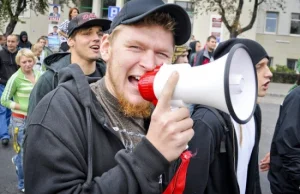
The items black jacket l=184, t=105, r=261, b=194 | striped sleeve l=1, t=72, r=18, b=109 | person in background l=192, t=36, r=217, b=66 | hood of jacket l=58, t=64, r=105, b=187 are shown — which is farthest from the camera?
person in background l=192, t=36, r=217, b=66

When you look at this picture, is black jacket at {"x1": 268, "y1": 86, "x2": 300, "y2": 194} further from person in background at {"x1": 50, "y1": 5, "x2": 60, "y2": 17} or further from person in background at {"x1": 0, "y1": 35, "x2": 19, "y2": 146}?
person in background at {"x1": 50, "y1": 5, "x2": 60, "y2": 17}

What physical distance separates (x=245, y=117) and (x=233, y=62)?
0.67 feet

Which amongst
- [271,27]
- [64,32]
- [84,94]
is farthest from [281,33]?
[84,94]

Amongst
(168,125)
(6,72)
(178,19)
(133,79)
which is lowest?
(6,72)

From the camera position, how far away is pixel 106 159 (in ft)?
5.37

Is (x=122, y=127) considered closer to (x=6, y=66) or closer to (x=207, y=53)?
(x=6, y=66)

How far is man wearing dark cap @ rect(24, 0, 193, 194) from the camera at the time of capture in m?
1.47

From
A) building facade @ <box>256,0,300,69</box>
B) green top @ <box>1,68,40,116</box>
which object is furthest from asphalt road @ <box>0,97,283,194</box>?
building facade @ <box>256,0,300,69</box>

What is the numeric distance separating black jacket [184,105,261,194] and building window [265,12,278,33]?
39.4m

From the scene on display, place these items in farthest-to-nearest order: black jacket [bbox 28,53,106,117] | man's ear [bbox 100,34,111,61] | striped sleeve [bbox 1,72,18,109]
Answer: striped sleeve [bbox 1,72,18,109], black jacket [bbox 28,53,106,117], man's ear [bbox 100,34,111,61]

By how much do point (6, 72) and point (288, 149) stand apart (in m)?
7.20

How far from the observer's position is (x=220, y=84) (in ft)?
4.51

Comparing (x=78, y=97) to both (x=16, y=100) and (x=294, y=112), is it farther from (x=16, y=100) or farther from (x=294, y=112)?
(x=16, y=100)

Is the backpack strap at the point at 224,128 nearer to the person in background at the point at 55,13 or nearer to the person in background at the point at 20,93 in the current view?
the person in background at the point at 20,93
